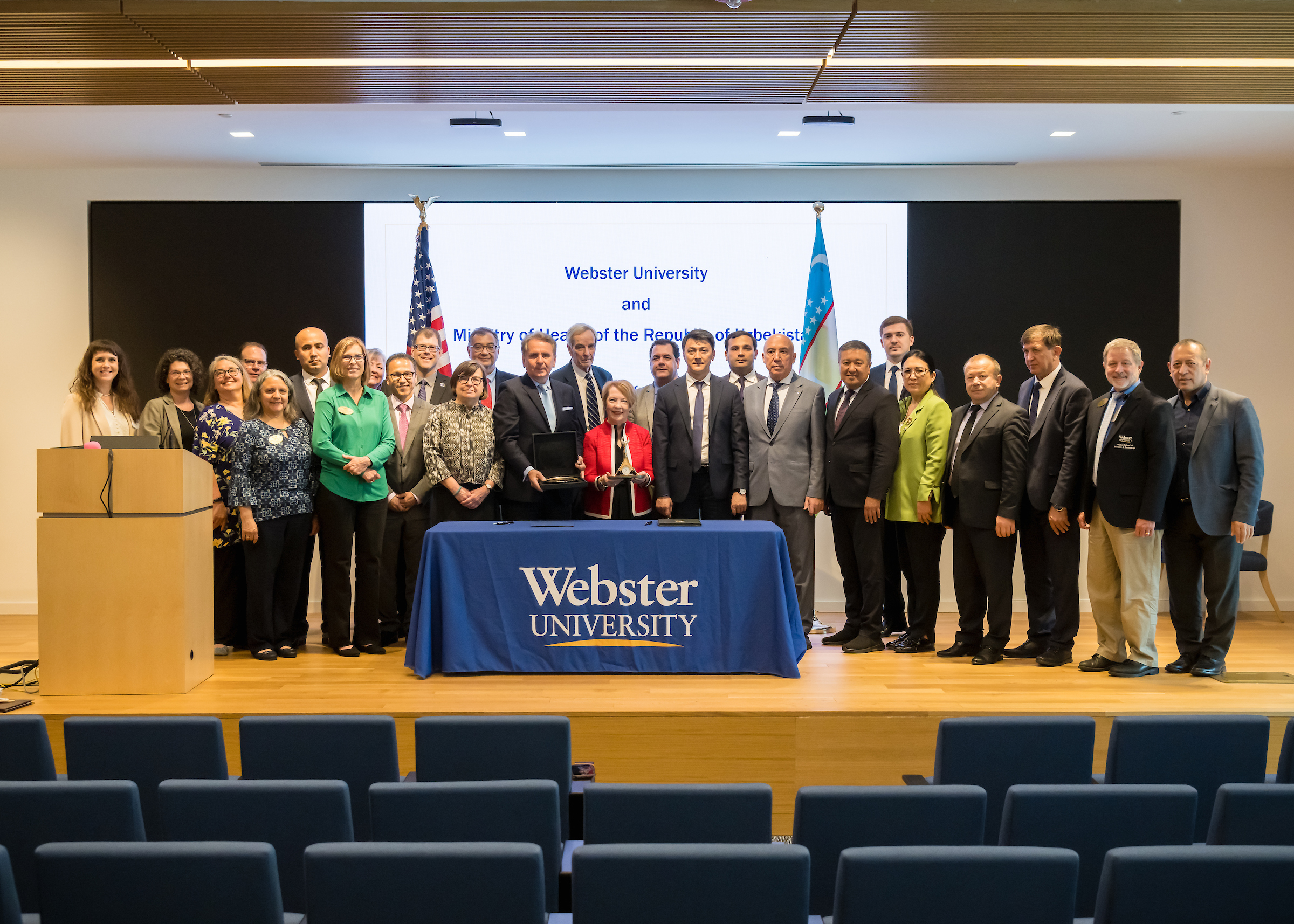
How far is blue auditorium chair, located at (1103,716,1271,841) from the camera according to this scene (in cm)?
262

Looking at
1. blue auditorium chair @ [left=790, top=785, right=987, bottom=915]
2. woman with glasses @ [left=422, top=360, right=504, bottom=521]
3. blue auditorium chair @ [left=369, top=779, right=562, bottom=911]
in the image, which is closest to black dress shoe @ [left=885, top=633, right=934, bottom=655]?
woman with glasses @ [left=422, top=360, right=504, bottom=521]

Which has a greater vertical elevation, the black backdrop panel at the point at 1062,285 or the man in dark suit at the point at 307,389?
the black backdrop panel at the point at 1062,285

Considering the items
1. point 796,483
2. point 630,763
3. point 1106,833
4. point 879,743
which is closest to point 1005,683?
point 879,743

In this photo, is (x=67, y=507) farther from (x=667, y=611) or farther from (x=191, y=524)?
(x=667, y=611)

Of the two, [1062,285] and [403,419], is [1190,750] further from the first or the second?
[1062,285]

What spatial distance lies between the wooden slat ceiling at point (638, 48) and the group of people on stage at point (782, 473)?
1.30 meters

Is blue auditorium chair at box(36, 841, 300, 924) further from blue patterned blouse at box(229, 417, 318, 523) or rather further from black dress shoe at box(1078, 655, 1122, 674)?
black dress shoe at box(1078, 655, 1122, 674)

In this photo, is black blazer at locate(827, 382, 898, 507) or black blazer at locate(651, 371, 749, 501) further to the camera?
black blazer at locate(651, 371, 749, 501)

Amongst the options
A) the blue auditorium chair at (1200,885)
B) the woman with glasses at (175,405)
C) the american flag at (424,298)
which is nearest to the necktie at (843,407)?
the american flag at (424,298)

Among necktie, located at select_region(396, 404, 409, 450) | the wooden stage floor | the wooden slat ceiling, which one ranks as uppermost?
the wooden slat ceiling

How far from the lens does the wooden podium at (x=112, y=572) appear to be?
4152 millimetres

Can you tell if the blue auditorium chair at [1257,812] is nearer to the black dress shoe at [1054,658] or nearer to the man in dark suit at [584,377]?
the black dress shoe at [1054,658]

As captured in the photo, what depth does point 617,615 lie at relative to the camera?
14.9 ft

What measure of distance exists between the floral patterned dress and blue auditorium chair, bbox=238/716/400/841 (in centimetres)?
260
